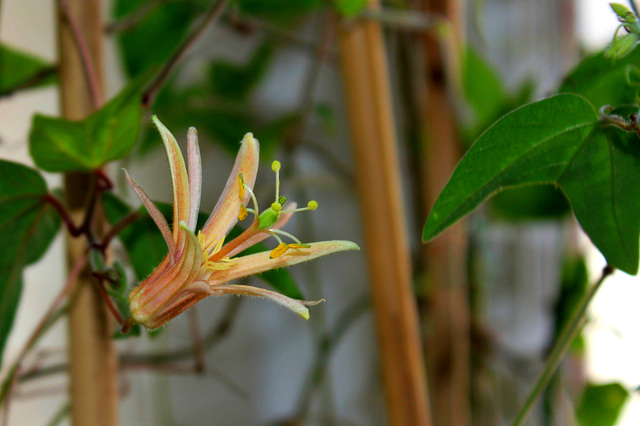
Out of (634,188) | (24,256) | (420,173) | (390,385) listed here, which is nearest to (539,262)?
(420,173)

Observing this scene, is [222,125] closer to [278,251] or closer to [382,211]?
[382,211]

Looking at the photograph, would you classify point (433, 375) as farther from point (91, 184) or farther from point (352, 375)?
point (91, 184)

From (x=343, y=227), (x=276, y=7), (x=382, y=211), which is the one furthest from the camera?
(x=343, y=227)

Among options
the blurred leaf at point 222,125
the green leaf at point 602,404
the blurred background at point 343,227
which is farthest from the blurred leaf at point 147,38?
the green leaf at point 602,404

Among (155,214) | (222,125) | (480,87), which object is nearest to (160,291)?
(155,214)

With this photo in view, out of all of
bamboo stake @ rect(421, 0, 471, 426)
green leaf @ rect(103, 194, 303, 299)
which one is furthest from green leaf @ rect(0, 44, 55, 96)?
bamboo stake @ rect(421, 0, 471, 426)

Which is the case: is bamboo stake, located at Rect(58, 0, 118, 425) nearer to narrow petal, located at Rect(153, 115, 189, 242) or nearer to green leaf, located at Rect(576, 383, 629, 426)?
narrow petal, located at Rect(153, 115, 189, 242)

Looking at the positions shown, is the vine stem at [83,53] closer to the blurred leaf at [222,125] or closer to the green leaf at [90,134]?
the green leaf at [90,134]
